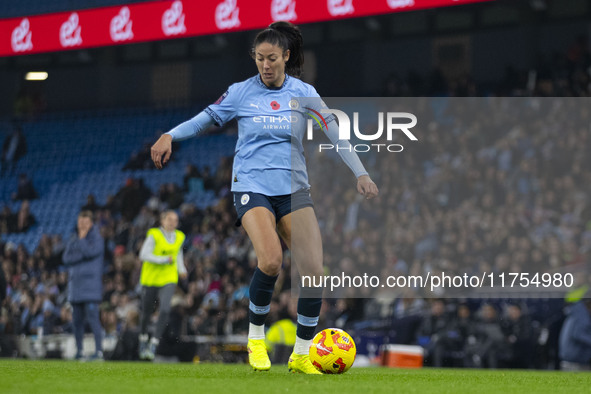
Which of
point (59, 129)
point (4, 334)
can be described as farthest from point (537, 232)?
point (59, 129)

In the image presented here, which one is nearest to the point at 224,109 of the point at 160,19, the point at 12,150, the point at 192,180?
the point at 192,180

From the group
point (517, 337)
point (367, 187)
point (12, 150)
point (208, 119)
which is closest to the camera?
point (367, 187)

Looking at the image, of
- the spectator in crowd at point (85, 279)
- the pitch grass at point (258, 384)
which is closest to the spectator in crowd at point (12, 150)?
the spectator in crowd at point (85, 279)

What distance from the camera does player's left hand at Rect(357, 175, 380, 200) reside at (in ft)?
18.8

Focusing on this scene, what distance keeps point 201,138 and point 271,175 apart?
1400 centimetres

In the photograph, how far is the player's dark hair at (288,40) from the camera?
575 cm

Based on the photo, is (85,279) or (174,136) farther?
(85,279)

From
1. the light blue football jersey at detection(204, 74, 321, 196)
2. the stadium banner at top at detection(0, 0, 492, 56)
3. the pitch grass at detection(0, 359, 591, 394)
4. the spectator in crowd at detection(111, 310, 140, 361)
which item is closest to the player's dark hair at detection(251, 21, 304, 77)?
the light blue football jersey at detection(204, 74, 321, 196)

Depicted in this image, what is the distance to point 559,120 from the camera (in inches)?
441

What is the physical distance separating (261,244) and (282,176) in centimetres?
49

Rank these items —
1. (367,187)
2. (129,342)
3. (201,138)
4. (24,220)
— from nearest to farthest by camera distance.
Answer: (367,187), (129,342), (201,138), (24,220)

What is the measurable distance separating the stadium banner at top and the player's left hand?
9.35m

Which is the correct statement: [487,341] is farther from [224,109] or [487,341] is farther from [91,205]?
[91,205]

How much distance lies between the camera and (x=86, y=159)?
2073cm
